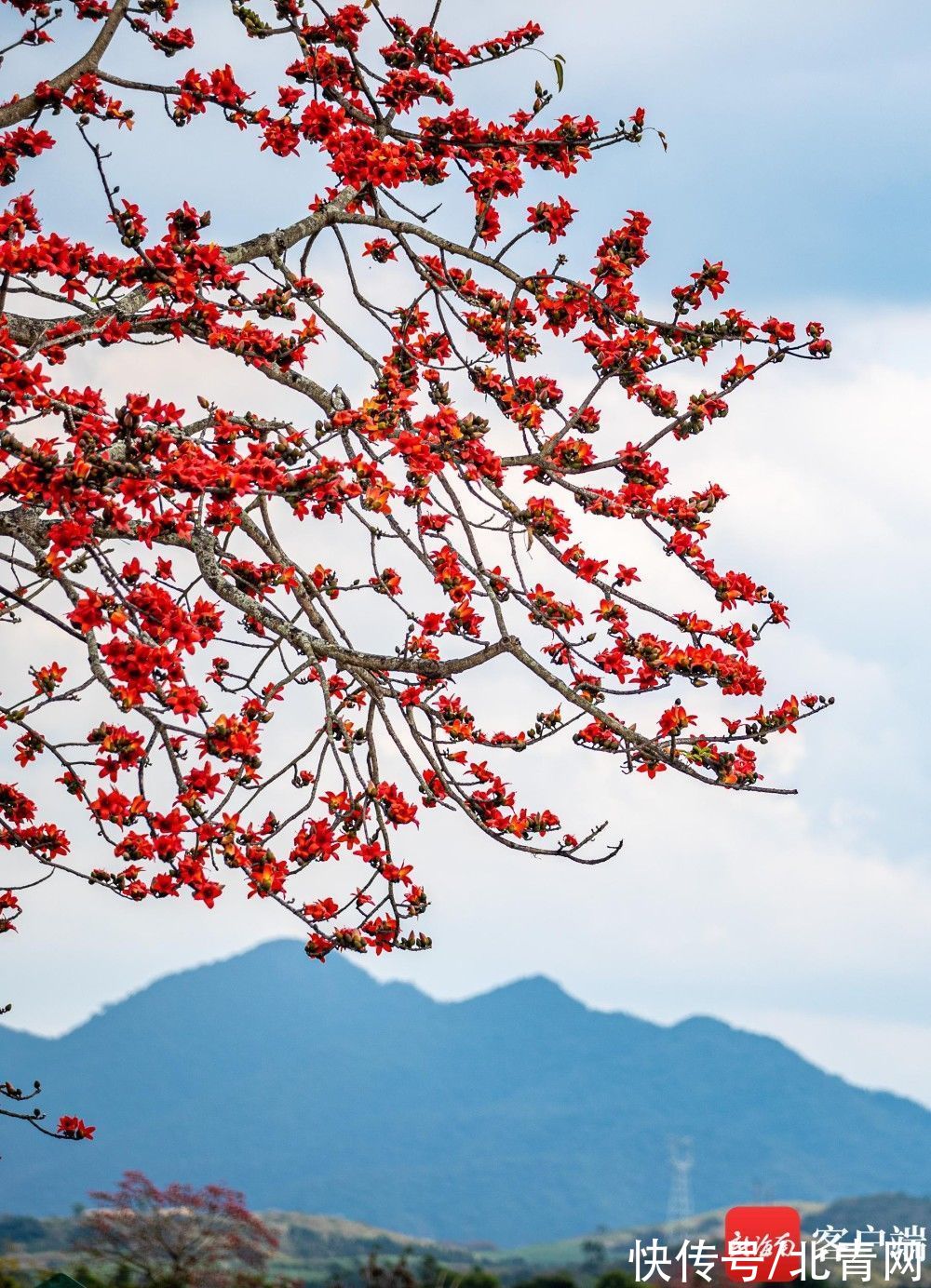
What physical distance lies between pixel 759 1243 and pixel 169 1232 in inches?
636

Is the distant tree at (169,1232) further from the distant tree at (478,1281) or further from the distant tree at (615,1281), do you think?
the distant tree at (615,1281)

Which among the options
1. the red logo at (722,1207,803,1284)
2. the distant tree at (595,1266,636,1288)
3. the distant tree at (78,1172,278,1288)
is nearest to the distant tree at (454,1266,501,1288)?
the distant tree at (595,1266,636,1288)

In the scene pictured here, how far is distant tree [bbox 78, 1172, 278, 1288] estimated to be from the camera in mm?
22781

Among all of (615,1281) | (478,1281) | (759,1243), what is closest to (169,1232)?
(478,1281)

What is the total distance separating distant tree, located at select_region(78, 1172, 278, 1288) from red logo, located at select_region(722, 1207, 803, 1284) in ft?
28.8

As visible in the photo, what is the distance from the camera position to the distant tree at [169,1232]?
74.7ft

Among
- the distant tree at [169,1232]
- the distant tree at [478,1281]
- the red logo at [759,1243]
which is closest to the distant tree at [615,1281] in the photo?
the distant tree at [478,1281]

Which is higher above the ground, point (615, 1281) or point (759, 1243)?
point (759, 1243)

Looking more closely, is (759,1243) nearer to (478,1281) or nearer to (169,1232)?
(169,1232)

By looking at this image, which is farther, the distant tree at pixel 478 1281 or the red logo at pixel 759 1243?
the distant tree at pixel 478 1281

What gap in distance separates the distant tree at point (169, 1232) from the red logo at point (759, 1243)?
8.78 metres

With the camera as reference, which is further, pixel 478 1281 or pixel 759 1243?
pixel 478 1281

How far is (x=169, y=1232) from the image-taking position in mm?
25641

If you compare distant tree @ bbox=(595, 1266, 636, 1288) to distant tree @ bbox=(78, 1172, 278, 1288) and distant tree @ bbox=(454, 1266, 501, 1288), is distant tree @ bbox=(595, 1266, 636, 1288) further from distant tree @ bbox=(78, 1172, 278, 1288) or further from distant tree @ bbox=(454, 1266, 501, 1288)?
distant tree @ bbox=(78, 1172, 278, 1288)
